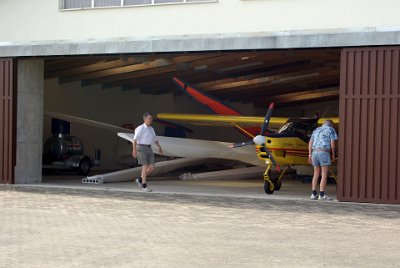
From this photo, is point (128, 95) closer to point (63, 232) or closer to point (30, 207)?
point (30, 207)

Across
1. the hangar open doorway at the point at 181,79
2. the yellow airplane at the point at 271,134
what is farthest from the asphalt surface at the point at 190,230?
the hangar open doorway at the point at 181,79

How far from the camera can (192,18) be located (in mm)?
12945

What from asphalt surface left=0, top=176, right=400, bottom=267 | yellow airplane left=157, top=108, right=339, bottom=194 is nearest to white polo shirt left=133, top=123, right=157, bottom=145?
asphalt surface left=0, top=176, right=400, bottom=267

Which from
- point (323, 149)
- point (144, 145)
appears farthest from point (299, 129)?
point (144, 145)

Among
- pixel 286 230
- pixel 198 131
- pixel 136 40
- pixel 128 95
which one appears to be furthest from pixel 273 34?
pixel 198 131

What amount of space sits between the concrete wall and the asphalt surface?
3.13 meters

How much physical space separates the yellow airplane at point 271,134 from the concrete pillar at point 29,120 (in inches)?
145

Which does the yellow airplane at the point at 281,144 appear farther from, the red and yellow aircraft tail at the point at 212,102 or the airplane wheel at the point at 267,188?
the red and yellow aircraft tail at the point at 212,102

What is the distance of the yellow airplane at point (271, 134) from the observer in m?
13.7

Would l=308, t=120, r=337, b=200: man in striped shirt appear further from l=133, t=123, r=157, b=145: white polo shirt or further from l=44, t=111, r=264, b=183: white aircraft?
l=44, t=111, r=264, b=183: white aircraft

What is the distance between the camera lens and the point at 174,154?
56.9 feet

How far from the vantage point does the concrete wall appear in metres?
11.7

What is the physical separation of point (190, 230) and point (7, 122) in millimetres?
7479

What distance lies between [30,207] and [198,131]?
17.7m
